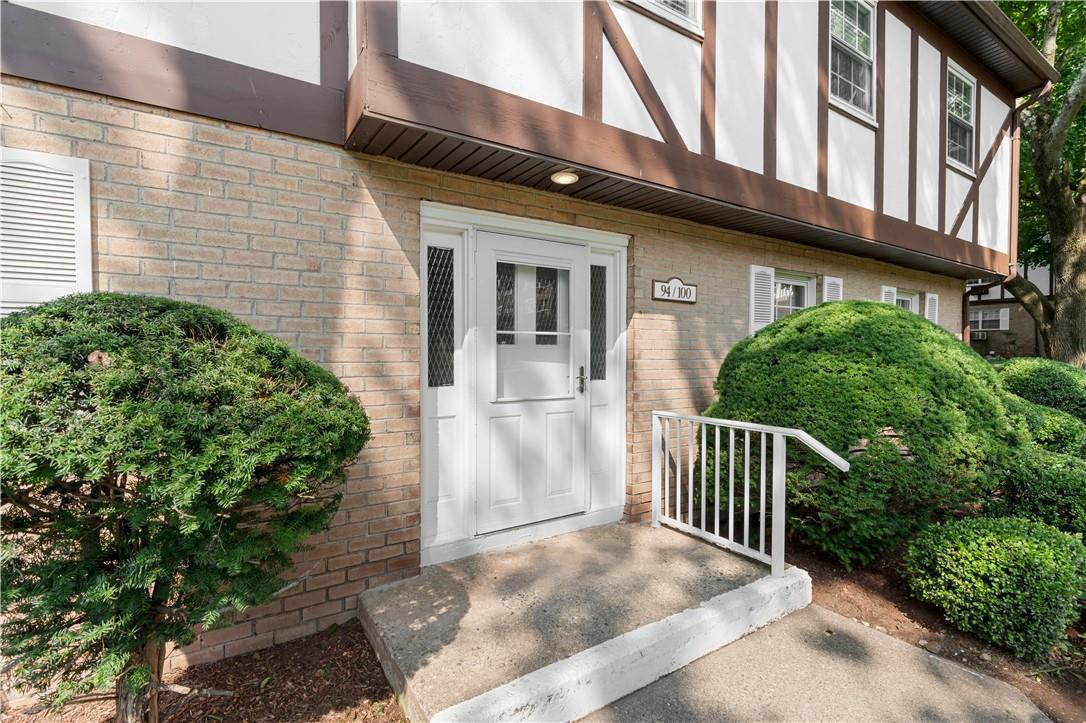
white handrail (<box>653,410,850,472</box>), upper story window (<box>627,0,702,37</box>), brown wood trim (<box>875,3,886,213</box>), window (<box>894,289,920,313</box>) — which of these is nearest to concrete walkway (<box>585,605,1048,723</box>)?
white handrail (<box>653,410,850,472</box>)

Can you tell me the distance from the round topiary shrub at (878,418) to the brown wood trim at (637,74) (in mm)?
1805

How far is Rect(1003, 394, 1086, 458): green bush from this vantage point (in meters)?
4.35

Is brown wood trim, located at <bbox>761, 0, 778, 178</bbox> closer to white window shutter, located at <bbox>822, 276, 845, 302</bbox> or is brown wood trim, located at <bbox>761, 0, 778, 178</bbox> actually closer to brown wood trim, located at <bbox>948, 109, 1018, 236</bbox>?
white window shutter, located at <bbox>822, 276, 845, 302</bbox>

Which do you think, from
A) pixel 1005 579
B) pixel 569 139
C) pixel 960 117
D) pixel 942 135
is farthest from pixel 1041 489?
pixel 960 117

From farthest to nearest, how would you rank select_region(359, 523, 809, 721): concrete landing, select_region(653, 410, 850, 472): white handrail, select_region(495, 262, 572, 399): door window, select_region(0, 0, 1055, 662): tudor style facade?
select_region(495, 262, 572, 399): door window
select_region(653, 410, 850, 472): white handrail
select_region(0, 0, 1055, 662): tudor style facade
select_region(359, 523, 809, 721): concrete landing

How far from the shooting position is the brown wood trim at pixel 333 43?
8.30 ft

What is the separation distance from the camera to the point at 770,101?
421 centimetres

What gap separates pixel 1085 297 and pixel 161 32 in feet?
41.8

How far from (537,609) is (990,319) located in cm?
2495

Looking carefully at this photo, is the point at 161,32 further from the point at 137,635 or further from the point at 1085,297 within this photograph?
the point at 1085,297

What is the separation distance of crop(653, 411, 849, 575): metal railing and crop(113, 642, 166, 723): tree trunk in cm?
297

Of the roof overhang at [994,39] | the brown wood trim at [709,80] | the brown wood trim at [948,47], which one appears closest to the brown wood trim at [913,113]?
the brown wood trim at [948,47]

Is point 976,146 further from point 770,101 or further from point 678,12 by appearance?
point 678,12

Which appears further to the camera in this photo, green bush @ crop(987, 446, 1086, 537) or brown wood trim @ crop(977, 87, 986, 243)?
brown wood trim @ crop(977, 87, 986, 243)
